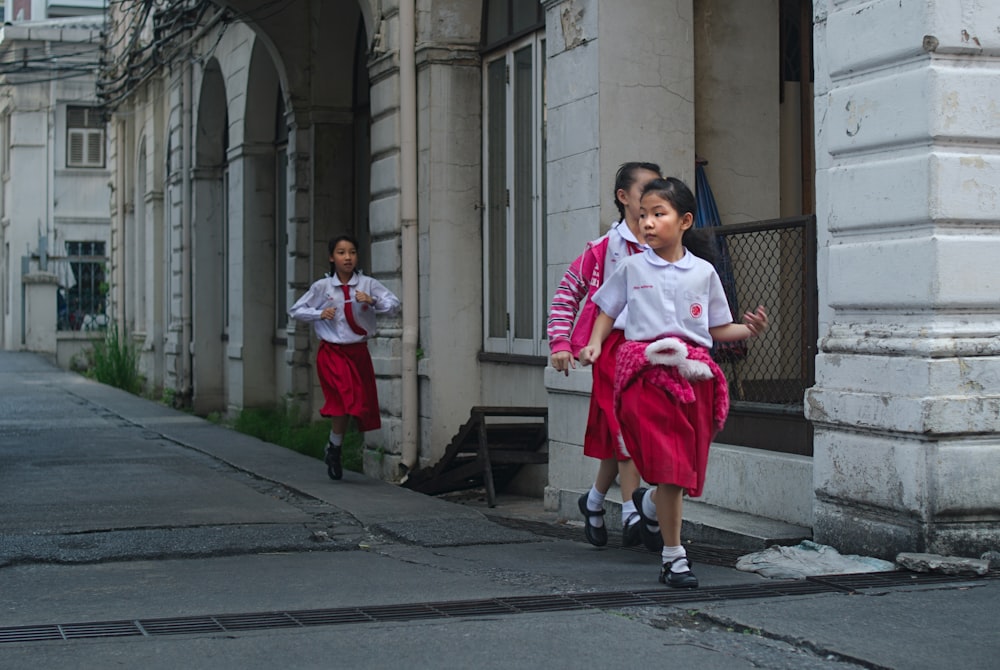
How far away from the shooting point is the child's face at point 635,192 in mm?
6480

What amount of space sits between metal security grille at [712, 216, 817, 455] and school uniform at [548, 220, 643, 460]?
0.99m

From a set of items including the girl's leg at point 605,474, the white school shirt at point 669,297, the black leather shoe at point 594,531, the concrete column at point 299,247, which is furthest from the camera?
the concrete column at point 299,247

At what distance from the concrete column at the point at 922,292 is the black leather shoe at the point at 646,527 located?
2.63 ft

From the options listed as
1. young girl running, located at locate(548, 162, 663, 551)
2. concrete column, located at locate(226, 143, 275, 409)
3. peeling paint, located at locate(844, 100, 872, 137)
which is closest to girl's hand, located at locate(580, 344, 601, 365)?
young girl running, located at locate(548, 162, 663, 551)

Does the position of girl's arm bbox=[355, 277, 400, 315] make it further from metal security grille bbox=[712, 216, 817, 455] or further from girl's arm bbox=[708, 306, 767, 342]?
girl's arm bbox=[708, 306, 767, 342]

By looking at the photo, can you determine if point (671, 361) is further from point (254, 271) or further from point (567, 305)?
point (254, 271)

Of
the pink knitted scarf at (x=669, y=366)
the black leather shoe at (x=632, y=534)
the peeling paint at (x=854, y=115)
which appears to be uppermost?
the peeling paint at (x=854, y=115)

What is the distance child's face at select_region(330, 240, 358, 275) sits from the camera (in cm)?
1045

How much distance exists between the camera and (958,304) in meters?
5.98

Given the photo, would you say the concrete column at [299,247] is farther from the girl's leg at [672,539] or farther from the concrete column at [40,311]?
the concrete column at [40,311]

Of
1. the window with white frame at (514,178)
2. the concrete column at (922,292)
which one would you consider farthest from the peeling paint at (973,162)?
the window with white frame at (514,178)

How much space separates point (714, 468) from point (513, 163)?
372 cm

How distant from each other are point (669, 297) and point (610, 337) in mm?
718

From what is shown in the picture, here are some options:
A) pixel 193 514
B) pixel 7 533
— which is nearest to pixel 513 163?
pixel 193 514
